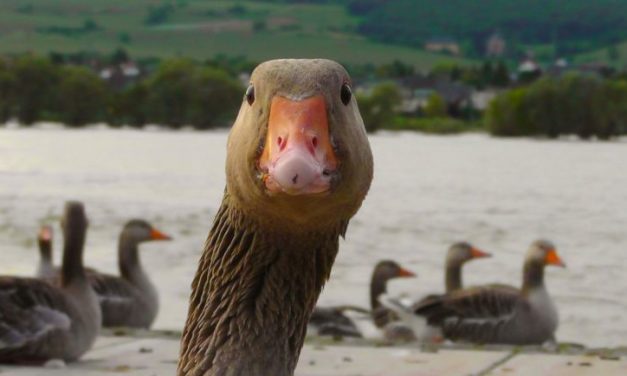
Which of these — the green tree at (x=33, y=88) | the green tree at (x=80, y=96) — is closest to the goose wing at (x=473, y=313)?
the green tree at (x=80, y=96)

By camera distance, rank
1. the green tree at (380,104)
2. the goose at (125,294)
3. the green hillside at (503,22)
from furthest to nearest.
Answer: the green hillside at (503,22)
the green tree at (380,104)
the goose at (125,294)

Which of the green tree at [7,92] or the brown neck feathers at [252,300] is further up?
the brown neck feathers at [252,300]

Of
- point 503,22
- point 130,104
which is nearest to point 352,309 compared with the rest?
point 130,104

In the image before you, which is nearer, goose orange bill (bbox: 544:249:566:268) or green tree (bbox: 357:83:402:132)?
goose orange bill (bbox: 544:249:566:268)

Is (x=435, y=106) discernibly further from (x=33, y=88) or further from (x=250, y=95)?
(x=250, y=95)

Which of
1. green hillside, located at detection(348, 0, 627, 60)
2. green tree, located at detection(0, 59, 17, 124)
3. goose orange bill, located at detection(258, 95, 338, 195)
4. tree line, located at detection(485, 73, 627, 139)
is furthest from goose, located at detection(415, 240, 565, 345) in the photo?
green hillside, located at detection(348, 0, 627, 60)

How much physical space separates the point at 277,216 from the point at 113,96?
81.2 metres

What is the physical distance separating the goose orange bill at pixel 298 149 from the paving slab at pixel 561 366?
5.16m

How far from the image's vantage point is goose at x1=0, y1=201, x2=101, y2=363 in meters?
8.12

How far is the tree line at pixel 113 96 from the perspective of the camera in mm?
→ 79875

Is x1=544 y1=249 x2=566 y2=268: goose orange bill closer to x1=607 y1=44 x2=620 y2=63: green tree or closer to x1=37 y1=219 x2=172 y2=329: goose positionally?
x1=37 y1=219 x2=172 y2=329: goose

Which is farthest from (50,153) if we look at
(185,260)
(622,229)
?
(185,260)

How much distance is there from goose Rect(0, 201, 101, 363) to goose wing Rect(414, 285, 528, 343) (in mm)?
4112

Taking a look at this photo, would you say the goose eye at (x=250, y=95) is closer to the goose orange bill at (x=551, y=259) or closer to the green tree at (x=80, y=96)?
the goose orange bill at (x=551, y=259)
